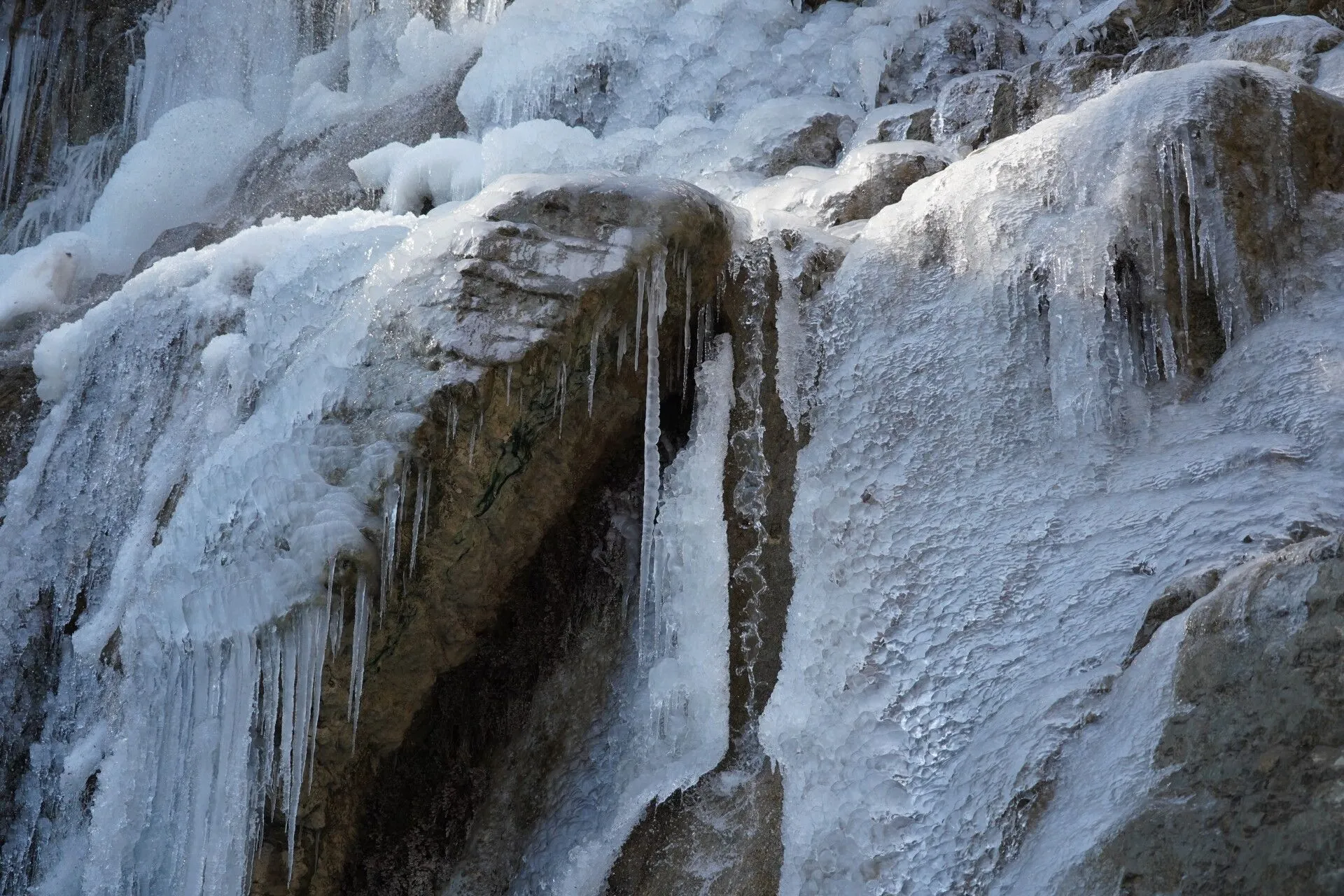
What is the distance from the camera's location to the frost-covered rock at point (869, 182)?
6.06 metres

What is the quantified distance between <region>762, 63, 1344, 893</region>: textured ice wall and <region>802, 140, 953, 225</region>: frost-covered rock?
1.86 feet

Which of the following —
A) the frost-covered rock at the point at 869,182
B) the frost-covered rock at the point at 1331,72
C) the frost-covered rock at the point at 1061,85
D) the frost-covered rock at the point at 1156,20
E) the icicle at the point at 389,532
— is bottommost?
the icicle at the point at 389,532

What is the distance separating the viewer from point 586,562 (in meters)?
4.86

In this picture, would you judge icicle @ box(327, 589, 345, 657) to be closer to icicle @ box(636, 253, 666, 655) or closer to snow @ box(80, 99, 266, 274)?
icicle @ box(636, 253, 666, 655)

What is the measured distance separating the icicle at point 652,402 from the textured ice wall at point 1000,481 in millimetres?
542

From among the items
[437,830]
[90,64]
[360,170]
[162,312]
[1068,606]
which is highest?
[90,64]

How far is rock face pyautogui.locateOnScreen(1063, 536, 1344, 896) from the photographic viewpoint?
261 cm

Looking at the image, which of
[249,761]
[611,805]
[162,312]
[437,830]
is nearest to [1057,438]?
[611,805]

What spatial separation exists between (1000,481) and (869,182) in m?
2.21

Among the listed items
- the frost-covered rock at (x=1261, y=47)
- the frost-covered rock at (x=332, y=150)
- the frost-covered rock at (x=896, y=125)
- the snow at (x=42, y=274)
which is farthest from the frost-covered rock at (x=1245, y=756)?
the frost-covered rock at (x=332, y=150)

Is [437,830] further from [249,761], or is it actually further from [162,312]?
[162,312]

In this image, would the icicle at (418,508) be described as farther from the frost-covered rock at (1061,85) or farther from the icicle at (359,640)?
the frost-covered rock at (1061,85)

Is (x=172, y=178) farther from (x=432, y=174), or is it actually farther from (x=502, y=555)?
(x=502, y=555)

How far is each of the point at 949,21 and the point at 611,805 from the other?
19.1 ft
